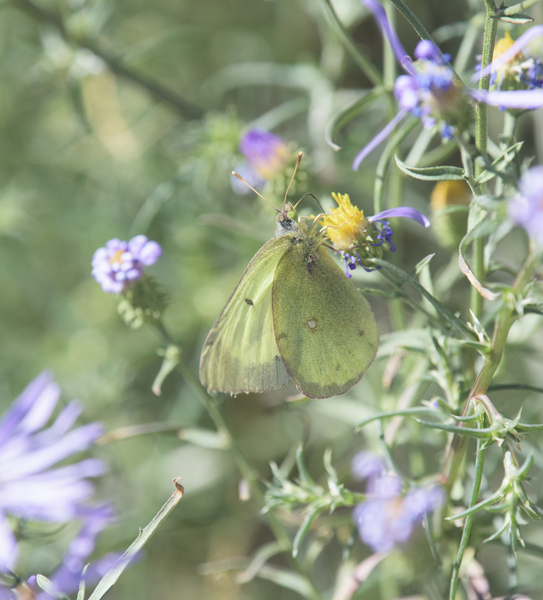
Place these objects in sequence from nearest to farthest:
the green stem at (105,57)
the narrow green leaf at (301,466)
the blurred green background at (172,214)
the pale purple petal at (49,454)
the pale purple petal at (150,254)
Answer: the narrow green leaf at (301,466) < the pale purple petal at (150,254) < the pale purple petal at (49,454) < the green stem at (105,57) < the blurred green background at (172,214)

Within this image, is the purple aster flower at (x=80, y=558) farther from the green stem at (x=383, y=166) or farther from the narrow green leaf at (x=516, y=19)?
the narrow green leaf at (x=516, y=19)

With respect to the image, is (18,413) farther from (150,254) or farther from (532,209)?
(532,209)

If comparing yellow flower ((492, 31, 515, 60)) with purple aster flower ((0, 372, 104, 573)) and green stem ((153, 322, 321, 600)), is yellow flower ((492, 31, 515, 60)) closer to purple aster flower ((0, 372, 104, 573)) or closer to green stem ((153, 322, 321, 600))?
green stem ((153, 322, 321, 600))

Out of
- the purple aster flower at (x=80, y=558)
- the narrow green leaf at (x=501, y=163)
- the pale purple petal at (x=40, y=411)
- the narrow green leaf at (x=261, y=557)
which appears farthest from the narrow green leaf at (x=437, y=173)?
the pale purple petal at (x=40, y=411)

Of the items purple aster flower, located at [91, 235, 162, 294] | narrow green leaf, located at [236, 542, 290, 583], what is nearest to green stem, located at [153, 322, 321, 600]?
narrow green leaf, located at [236, 542, 290, 583]

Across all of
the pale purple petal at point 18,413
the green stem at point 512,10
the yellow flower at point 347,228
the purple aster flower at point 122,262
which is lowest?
the pale purple petal at point 18,413

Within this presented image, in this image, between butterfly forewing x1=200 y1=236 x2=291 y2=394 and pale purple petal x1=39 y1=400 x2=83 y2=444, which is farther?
pale purple petal x1=39 y1=400 x2=83 y2=444

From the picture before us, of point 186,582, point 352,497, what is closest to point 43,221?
point 186,582
